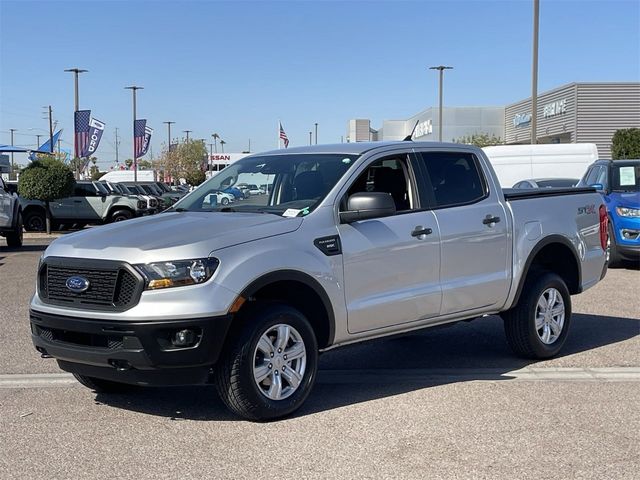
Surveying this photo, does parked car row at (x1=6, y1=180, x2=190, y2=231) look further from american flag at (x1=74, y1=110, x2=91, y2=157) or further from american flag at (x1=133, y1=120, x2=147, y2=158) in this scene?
american flag at (x1=133, y1=120, x2=147, y2=158)

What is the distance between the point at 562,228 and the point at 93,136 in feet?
111

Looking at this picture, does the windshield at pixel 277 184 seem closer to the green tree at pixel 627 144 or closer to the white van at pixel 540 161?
the white van at pixel 540 161

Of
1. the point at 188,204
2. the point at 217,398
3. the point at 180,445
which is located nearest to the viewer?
the point at 180,445

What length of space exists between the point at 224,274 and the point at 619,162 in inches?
450

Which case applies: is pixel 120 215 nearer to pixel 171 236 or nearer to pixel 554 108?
pixel 171 236

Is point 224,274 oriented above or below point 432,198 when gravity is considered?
below

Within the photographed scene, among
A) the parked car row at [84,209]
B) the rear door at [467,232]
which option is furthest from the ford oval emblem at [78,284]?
the parked car row at [84,209]

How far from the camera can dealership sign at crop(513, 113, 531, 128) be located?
50763 mm

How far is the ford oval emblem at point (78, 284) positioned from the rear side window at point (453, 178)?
285cm

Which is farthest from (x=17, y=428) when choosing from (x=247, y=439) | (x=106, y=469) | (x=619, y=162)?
(x=619, y=162)

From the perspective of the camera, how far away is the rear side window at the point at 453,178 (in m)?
6.65

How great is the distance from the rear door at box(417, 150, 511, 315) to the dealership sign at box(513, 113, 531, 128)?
149 feet

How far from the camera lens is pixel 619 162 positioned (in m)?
14.6

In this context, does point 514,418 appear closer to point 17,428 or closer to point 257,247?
point 257,247
